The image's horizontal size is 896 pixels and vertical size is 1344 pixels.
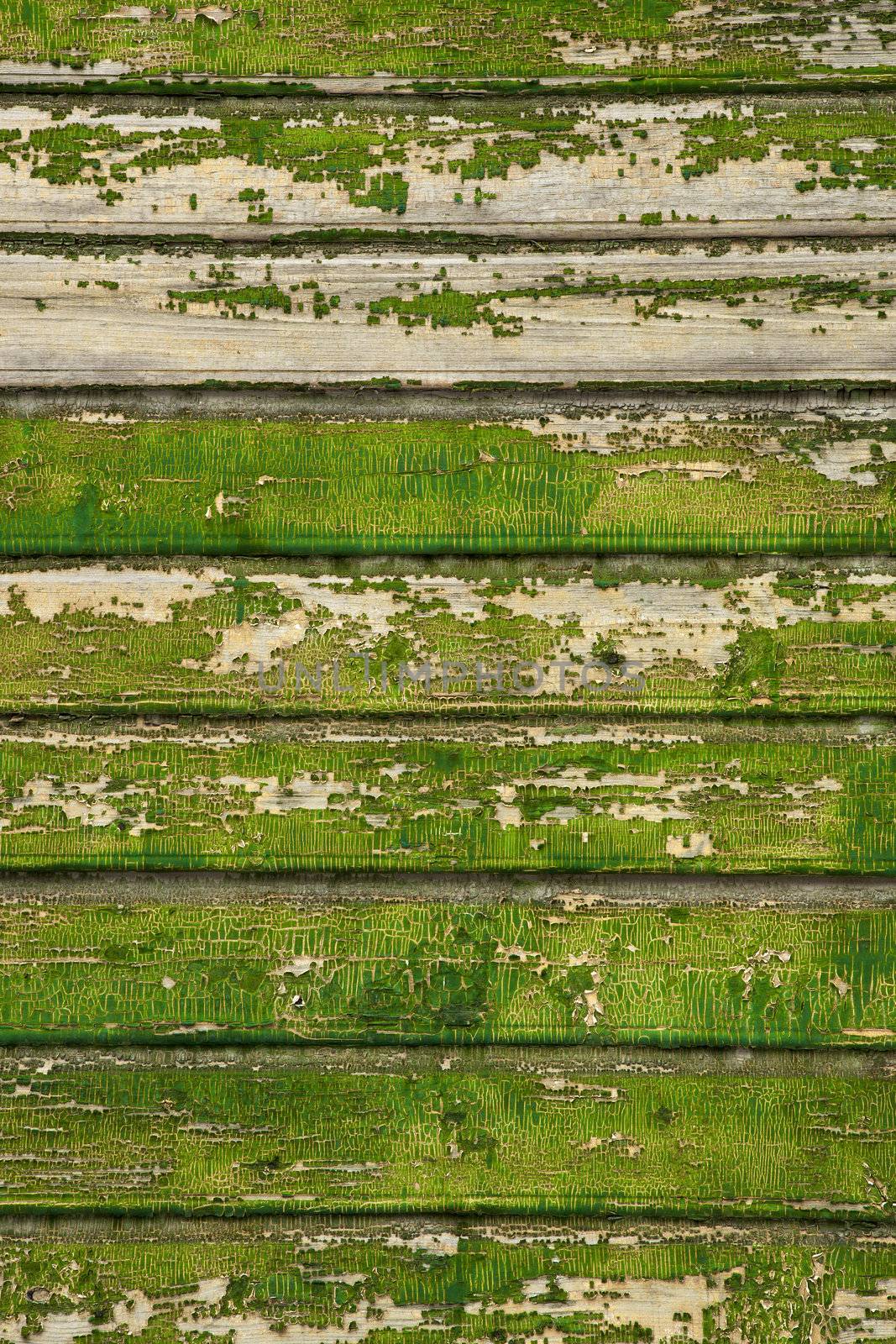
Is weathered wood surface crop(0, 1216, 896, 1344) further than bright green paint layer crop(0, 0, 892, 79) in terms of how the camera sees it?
No

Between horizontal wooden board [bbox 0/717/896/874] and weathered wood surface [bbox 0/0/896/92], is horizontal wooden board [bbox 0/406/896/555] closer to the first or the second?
horizontal wooden board [bbox 0/717/896/874]

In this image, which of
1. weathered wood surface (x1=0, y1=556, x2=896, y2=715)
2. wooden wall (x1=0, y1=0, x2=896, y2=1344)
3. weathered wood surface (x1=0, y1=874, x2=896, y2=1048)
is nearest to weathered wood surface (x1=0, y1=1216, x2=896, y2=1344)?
wooden wall (x1=0, y1=0, x2=896, y2=1344)

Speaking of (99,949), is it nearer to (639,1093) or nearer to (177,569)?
(177,569)

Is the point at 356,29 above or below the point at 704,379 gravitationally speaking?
above

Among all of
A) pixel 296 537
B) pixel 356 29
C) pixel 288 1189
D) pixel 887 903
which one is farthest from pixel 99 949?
pixel 356 29

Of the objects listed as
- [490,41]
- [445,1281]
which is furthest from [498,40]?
[445,1281]
